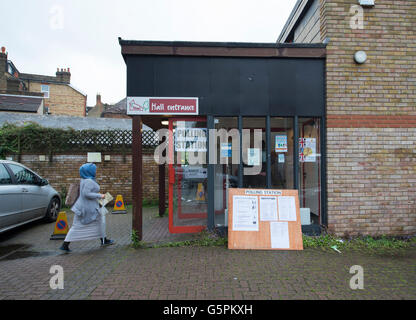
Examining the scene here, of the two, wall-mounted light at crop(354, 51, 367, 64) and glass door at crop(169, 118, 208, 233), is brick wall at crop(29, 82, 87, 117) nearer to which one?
glass door at crop(169, 118, 208, 233)

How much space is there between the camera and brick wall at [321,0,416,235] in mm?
5094

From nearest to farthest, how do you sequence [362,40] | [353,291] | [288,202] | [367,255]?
[353,291] < [367,255] < [288,202] < [362,40]

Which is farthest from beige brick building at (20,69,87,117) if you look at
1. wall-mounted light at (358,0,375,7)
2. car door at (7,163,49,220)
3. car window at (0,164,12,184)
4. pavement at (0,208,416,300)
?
wall-mounted light at (358,0,375,7)

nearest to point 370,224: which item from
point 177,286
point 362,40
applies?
point 362,40

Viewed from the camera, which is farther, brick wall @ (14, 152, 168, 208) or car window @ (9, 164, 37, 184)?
brick wall @ (14, 152, 168, 208)

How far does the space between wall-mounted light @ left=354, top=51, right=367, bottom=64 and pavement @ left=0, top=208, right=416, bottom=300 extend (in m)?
3.85

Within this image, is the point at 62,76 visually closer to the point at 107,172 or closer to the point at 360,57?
the point at 107,172

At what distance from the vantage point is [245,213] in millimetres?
4766

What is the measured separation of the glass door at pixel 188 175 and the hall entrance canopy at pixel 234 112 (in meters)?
0.02

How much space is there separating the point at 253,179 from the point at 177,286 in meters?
2.76

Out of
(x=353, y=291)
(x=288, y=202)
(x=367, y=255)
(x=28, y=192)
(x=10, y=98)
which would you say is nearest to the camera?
(x=353, y=291)

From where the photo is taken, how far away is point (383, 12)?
17.0 feet

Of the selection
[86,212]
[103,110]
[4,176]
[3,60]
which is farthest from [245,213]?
[103,110]

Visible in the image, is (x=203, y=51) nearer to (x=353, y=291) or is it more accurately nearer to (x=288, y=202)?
(x=288, y=202)
